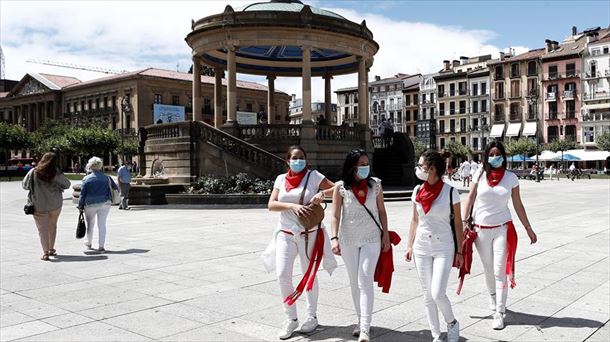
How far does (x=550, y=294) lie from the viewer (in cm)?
702

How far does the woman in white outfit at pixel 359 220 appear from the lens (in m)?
5.20

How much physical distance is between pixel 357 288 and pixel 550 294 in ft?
9.90

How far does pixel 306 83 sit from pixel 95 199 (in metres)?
15.7

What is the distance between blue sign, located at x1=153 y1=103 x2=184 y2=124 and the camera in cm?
8080

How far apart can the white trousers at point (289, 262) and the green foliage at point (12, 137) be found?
75845 millimetres

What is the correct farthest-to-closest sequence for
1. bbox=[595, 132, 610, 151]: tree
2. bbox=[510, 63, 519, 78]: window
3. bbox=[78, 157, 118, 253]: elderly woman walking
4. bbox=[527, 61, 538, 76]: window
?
bbox=[510, 63, 519, 78]: window → bbox=[527, 61, 538, 76]: window → bbox=[595, 132, 610, 151]: tree → bbox=[78, 157, 118, 253]: elderly woman walking

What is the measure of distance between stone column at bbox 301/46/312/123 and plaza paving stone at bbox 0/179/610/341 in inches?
538

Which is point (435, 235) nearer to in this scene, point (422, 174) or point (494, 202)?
point (422, 174)

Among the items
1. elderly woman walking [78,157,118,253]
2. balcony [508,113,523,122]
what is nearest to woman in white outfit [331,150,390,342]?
elderly woman walking [78,157,118,253]

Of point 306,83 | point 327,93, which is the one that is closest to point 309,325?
point 306,83

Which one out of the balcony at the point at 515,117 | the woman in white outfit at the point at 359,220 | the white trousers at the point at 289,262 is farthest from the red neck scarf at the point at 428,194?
the balcony at the point at 515,117

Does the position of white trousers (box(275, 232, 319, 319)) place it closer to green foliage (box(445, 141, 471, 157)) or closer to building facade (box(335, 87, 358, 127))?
green foliage (box(445, 141, 471, 157))

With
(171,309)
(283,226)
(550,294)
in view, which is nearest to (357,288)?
(283,226)

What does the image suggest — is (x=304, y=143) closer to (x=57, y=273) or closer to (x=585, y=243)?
(x=585, y=243)
